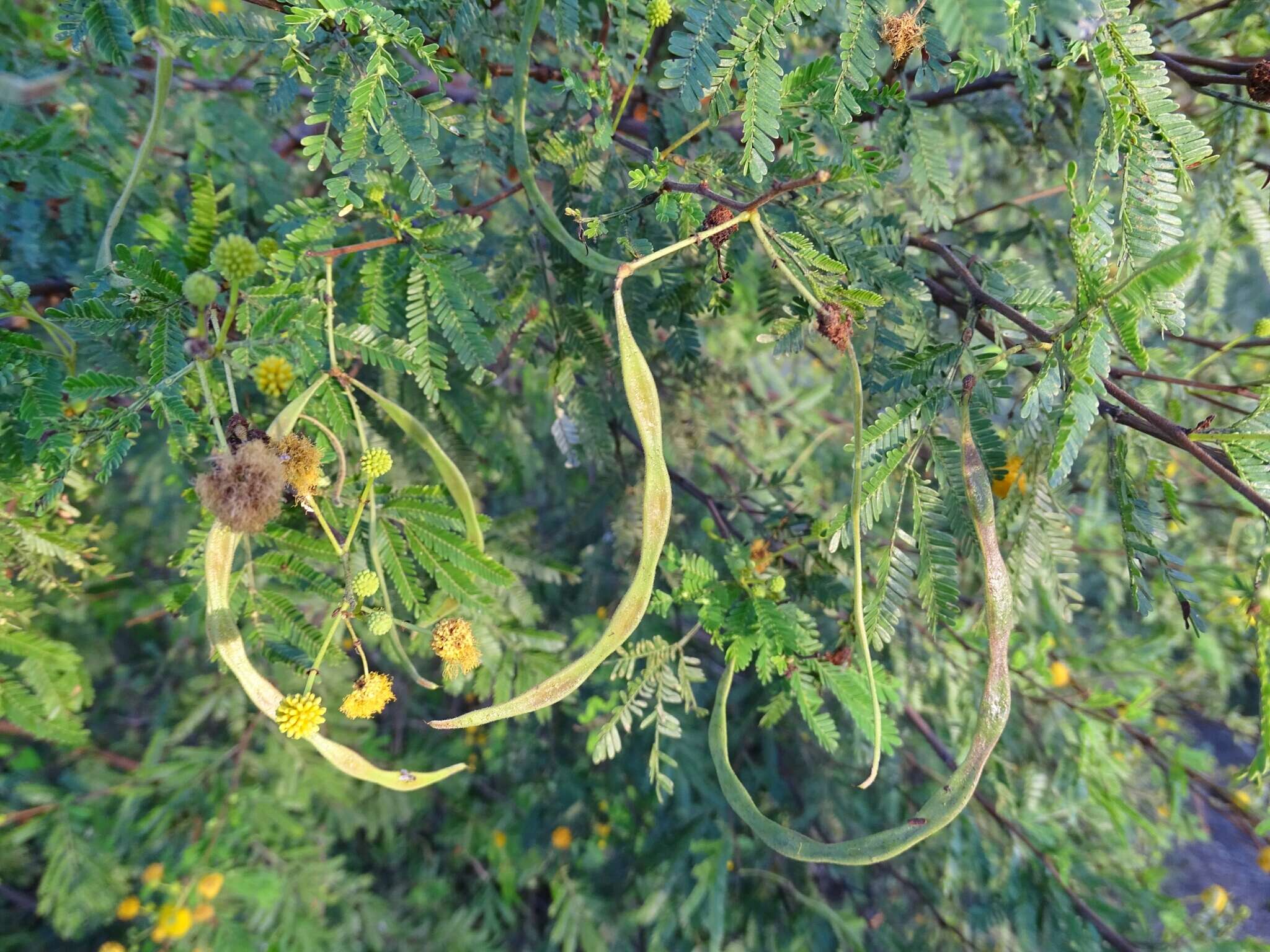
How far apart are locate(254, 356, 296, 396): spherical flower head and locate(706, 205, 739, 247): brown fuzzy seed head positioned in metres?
0.73

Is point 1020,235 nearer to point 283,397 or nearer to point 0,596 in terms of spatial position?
point 283,397

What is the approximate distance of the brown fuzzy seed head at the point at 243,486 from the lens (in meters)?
1.01

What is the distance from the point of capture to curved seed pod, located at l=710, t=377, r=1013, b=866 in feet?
3.33

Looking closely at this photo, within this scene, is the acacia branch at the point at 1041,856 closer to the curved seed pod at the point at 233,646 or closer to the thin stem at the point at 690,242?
the curved seed pod at the point at 233,646

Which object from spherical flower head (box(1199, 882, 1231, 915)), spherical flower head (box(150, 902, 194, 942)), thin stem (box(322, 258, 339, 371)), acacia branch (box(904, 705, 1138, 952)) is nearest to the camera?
thin stem (box(322, 258, 339, 371))

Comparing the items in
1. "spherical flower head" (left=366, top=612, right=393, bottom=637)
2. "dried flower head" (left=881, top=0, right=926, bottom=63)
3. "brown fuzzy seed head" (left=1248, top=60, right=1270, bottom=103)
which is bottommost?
"spherical flower head" (left=366, top=612, right=393, bottom=637)

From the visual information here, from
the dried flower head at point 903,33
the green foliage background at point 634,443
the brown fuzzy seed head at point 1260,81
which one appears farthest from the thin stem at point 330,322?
the brown fuzzy seed head at point 1260,81

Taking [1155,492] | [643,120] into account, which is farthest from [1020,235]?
[643,120]

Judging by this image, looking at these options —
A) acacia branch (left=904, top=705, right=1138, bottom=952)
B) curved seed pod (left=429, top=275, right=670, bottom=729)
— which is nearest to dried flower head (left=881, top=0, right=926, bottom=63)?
curved seed pod (left=429, top=275, right=670, bottom=729)

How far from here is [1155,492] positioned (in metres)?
1.45

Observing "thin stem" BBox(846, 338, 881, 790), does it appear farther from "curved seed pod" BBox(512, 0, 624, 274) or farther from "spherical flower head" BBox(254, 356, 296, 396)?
"spherical flower head" BBox(254, 356, 296, 396)

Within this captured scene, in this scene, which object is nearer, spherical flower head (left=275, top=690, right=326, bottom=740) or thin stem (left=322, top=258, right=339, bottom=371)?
spherical flower head (left=275, top=690, right=326, bottom=740)

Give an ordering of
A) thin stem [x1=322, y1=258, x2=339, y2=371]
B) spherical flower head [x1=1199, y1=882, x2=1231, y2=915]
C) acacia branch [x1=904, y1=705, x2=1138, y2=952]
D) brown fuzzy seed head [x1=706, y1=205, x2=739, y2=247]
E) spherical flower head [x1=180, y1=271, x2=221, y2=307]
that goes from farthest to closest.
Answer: spherical flower head [x1=1199, y1=882, x2=1231, y2=915] → acacia branch [x1=904, y1=705, x2=1138, y2=952] → thin stem [x1=322, y1=258, x2=339, y2=371] → brown fuzzy seed head [x1=706, y1=205, x2=739, y2=247] → spherical flower head [x1=180, y1=271, x2=221, y2=307]

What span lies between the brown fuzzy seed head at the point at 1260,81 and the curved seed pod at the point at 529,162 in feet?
3.65
